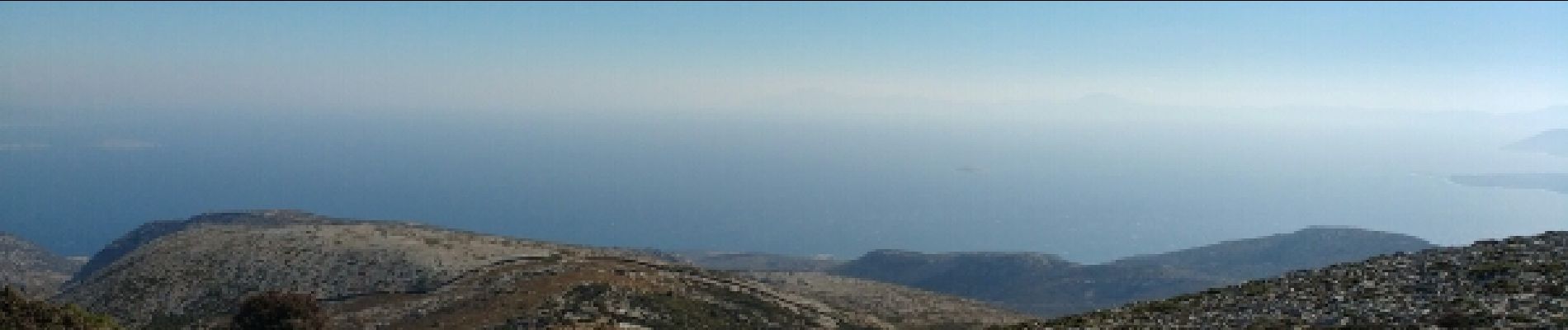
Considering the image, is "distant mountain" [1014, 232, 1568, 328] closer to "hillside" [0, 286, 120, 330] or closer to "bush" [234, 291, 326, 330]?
"hillside" [0, 286, 120, 330]

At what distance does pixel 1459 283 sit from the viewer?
30.1 meters

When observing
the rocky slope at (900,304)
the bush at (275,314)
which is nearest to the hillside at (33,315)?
the bush at (275,314)

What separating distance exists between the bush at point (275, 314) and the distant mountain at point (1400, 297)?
3501 cm

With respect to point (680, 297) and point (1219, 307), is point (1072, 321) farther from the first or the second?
point (680, 297)

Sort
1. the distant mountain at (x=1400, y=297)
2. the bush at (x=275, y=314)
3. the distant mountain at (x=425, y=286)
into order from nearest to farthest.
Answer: the distant mountain at (x=1400, y=297) → the bush at (x=275, y=314) → the distant mountain at (x=425, y=286)

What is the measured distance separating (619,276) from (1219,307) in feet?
151

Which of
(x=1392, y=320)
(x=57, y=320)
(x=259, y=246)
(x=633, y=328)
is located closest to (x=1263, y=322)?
(x=1392, y=320)

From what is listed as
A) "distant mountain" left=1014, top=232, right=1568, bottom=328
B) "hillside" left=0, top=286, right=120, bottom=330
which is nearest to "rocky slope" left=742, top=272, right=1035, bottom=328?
"distant mountain" left=1014, top=232, right=1568, bottom=328

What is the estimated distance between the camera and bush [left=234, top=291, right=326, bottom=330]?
4500 cm

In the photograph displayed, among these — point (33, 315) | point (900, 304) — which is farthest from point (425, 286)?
point (900, 304)

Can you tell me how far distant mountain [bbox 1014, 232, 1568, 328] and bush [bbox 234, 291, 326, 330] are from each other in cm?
3501

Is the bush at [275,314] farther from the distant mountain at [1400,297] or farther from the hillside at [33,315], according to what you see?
the distant mountain at [1400,297]

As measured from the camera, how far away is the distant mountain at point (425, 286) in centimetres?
5956

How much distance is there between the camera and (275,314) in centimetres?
4544
